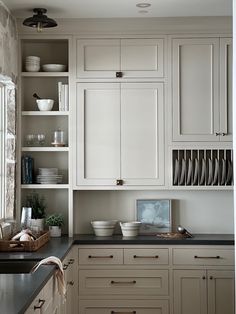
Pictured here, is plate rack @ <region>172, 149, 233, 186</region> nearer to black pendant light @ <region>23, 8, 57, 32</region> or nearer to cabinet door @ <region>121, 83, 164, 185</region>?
cabinet door @ <region>121, 83, 164, 185</region>

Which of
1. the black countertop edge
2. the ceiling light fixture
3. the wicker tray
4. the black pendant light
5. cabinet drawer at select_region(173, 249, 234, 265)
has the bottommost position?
cabinet drawer at select_region(173, 249, 234, 265)

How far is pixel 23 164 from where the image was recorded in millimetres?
5371

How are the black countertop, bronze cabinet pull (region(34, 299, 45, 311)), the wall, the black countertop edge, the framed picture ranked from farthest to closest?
the framed picture → the black countertop edge → the wall → bronze cabinet pull (region(34, 299, 45, 311)) → the black countertop

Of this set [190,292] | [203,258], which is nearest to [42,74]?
[203,258]

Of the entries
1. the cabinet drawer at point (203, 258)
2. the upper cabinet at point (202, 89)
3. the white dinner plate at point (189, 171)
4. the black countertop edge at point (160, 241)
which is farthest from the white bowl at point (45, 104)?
the cabinet drawer at point (203, 258)

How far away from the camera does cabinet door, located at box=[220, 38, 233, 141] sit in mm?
5277

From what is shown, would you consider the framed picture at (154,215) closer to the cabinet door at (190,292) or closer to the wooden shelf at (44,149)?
the cabinet door at (190,292)

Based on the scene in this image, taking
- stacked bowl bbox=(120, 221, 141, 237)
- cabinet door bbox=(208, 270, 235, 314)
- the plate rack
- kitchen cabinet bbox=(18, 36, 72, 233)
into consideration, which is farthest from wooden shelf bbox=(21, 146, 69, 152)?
cabinet door bbox=(208, 270, 235, 314)

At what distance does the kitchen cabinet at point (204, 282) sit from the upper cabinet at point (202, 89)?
0.95 m

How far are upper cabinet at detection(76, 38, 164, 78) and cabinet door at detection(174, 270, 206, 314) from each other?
165 cm

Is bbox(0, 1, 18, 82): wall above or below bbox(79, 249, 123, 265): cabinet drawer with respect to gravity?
above

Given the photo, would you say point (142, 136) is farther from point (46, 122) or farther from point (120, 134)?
point (46, 122)

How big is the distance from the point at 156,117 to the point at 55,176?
0.99 meters

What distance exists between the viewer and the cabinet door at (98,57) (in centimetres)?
532
